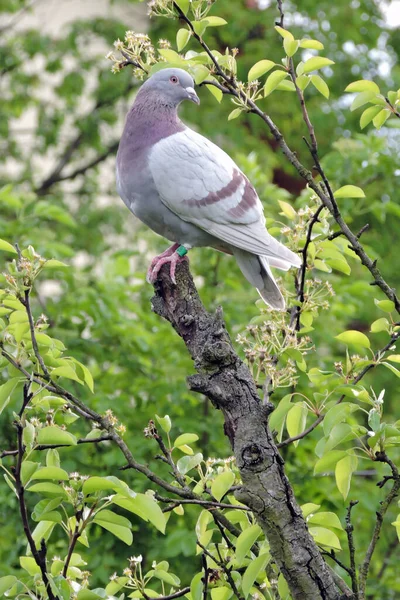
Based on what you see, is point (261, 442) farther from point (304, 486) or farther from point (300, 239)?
point (304, 486)

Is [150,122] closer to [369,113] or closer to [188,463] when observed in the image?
[369,113]

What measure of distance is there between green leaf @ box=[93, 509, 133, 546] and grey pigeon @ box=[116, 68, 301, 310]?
3.83 ft

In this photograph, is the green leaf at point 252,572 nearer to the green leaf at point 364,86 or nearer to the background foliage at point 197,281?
the background foliage at point 197,281

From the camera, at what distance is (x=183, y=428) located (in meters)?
4.29

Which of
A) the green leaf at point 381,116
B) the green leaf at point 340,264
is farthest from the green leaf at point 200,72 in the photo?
the green leaf at point 340,264

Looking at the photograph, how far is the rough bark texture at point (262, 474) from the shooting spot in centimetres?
232

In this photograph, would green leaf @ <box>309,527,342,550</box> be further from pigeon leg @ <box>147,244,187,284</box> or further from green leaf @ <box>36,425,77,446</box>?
pigeon leg @ <box>147,244,187,284</box>

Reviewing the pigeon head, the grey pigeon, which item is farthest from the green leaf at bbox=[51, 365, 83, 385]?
the pigeon head

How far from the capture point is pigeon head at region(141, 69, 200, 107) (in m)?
3.61

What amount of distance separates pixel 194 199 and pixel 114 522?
145 centimetres

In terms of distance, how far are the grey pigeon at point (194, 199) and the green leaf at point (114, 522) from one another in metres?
1.17

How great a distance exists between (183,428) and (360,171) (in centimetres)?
194

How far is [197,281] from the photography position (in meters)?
5.84

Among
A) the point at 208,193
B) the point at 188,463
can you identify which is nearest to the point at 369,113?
the point at 208,193
